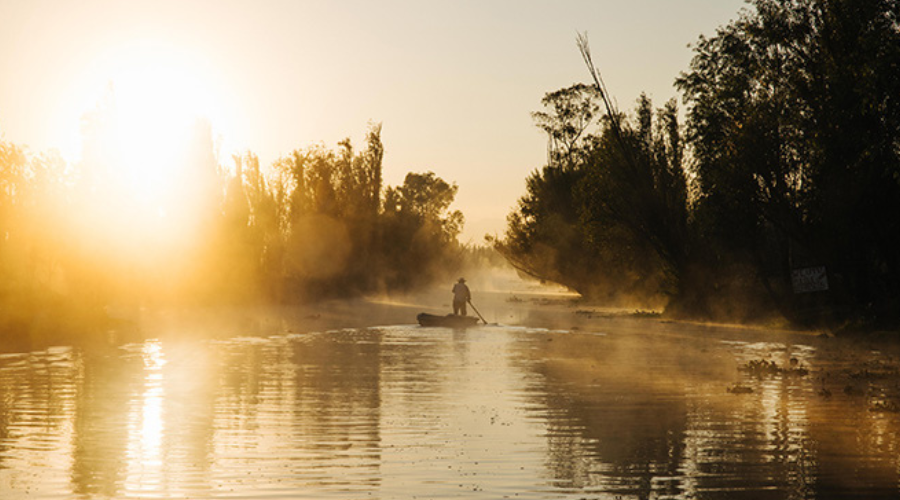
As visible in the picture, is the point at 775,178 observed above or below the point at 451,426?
above

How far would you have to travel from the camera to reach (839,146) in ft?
112

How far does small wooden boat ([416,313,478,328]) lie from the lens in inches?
1764

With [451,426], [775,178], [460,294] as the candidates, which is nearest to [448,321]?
[460,294]

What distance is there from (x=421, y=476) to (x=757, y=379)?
1263 centimetres

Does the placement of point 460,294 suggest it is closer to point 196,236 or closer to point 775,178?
point 775,178

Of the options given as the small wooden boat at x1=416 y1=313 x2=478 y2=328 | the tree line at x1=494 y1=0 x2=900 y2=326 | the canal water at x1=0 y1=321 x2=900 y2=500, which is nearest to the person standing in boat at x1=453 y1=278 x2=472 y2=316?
the small wooden boat at x1=416 y1=313 x2=478 y2=328

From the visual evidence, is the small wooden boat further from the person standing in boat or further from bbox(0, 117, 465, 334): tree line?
bbox(0, 117, 465, 334): tree line

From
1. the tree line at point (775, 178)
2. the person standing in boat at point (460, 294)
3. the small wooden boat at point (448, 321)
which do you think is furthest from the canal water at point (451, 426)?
the person standing in boat at point (460, 294)

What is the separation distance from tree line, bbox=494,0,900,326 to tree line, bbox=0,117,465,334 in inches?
968

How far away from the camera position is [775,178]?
126ft

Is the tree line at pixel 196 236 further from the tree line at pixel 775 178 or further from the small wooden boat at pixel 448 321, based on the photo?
the tree line at pixel 775 178

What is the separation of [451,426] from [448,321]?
29.7 meters

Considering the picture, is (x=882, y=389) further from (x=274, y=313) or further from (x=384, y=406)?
(x=274, y=313)

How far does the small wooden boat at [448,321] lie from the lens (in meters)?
44.8
